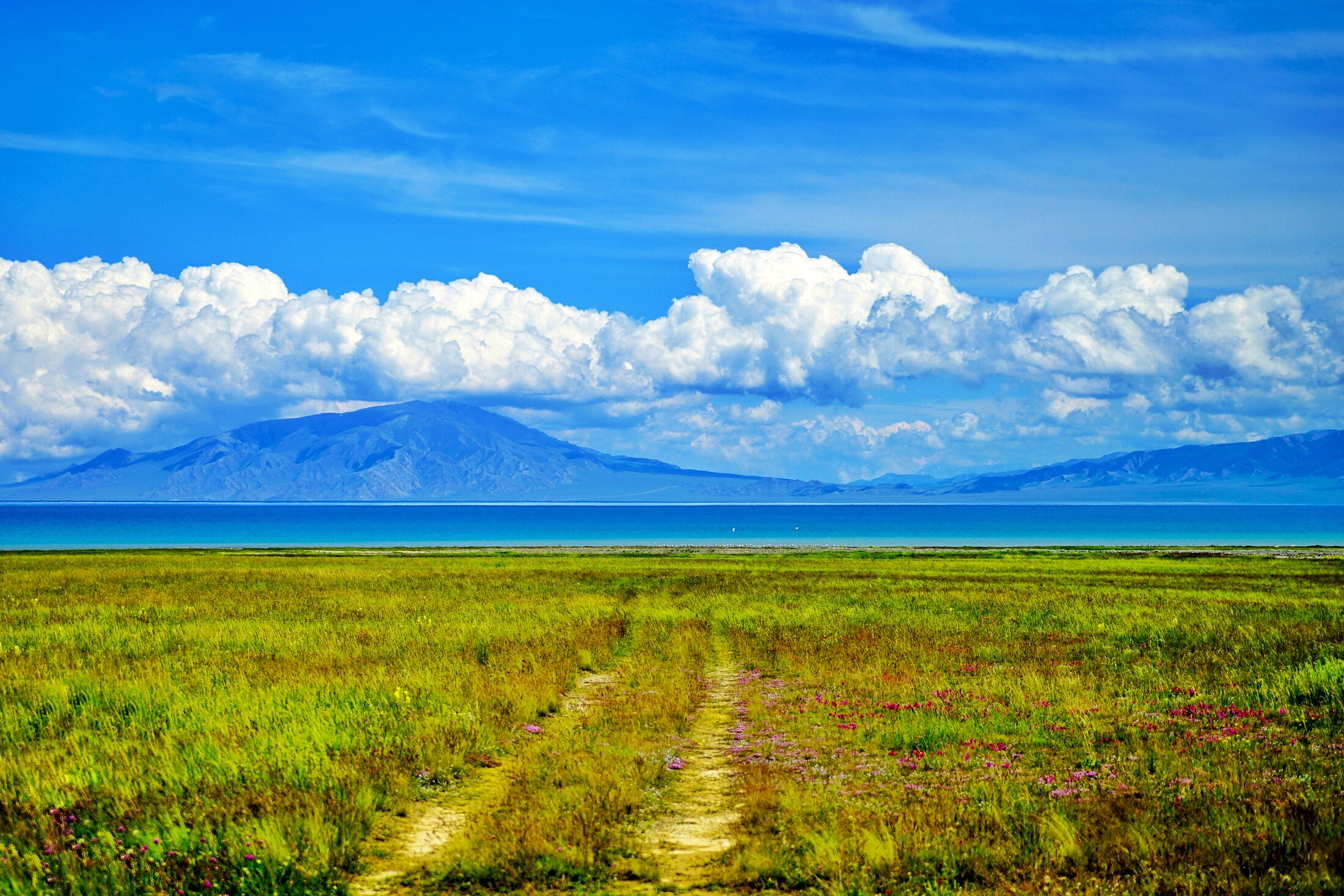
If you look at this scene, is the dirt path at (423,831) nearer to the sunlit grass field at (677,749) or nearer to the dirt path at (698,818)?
the sunlit grass field at (677,749)

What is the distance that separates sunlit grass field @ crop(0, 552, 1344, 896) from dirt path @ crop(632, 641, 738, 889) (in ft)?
0.66

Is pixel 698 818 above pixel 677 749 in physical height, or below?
above

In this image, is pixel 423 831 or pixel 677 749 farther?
pixel 677 749

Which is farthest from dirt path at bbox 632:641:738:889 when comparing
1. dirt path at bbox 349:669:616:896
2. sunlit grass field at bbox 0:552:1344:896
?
dirt path at bbox 349:669:616:896

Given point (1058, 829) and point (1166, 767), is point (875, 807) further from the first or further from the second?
point (1166, 767)

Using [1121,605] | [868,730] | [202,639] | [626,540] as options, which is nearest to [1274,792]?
[868,730]

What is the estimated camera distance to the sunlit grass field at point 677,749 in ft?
30.3

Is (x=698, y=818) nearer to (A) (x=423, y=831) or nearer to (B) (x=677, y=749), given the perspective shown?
(A) (x=423, y=831)

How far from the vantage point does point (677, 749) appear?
572 inches

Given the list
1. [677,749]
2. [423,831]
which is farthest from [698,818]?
[677,749]

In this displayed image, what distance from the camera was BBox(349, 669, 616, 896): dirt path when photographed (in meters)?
9.32

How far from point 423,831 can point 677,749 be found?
192 inches

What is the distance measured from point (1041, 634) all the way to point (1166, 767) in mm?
17236

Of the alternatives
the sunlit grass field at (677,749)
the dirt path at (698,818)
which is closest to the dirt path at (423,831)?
the sunlit grass field at (677,749)
